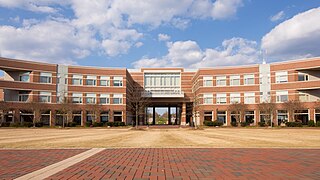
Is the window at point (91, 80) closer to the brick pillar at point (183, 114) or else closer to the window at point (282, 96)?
the brick pillar at point (183, 114)

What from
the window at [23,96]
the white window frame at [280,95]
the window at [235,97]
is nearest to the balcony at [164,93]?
the window at [235,97]

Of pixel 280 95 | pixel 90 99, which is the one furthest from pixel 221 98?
pixel 90 99

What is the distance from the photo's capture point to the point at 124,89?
73.4m

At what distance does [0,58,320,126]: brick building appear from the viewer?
62156 millimetres

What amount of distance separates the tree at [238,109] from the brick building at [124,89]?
3.12 metres

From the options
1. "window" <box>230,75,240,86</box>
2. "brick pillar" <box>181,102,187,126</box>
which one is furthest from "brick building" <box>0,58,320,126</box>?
"brick pillar" <box>181,102,187,126</box>

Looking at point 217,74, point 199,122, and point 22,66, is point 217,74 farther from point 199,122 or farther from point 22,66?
point 22,66

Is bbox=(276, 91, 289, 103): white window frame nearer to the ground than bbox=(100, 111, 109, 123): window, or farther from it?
farther from it

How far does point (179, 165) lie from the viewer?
959 cm

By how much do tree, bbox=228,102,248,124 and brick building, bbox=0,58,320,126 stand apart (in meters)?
3.12

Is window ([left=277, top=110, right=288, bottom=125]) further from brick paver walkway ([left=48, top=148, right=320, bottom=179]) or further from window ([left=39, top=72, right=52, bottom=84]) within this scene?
brick paver walkway ([left=48, top=148, right=320, bottom=179])

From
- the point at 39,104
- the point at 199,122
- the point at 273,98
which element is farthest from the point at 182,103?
the point at 39,104

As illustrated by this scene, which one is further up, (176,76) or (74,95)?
(176,76)

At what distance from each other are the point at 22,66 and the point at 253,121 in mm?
51575
